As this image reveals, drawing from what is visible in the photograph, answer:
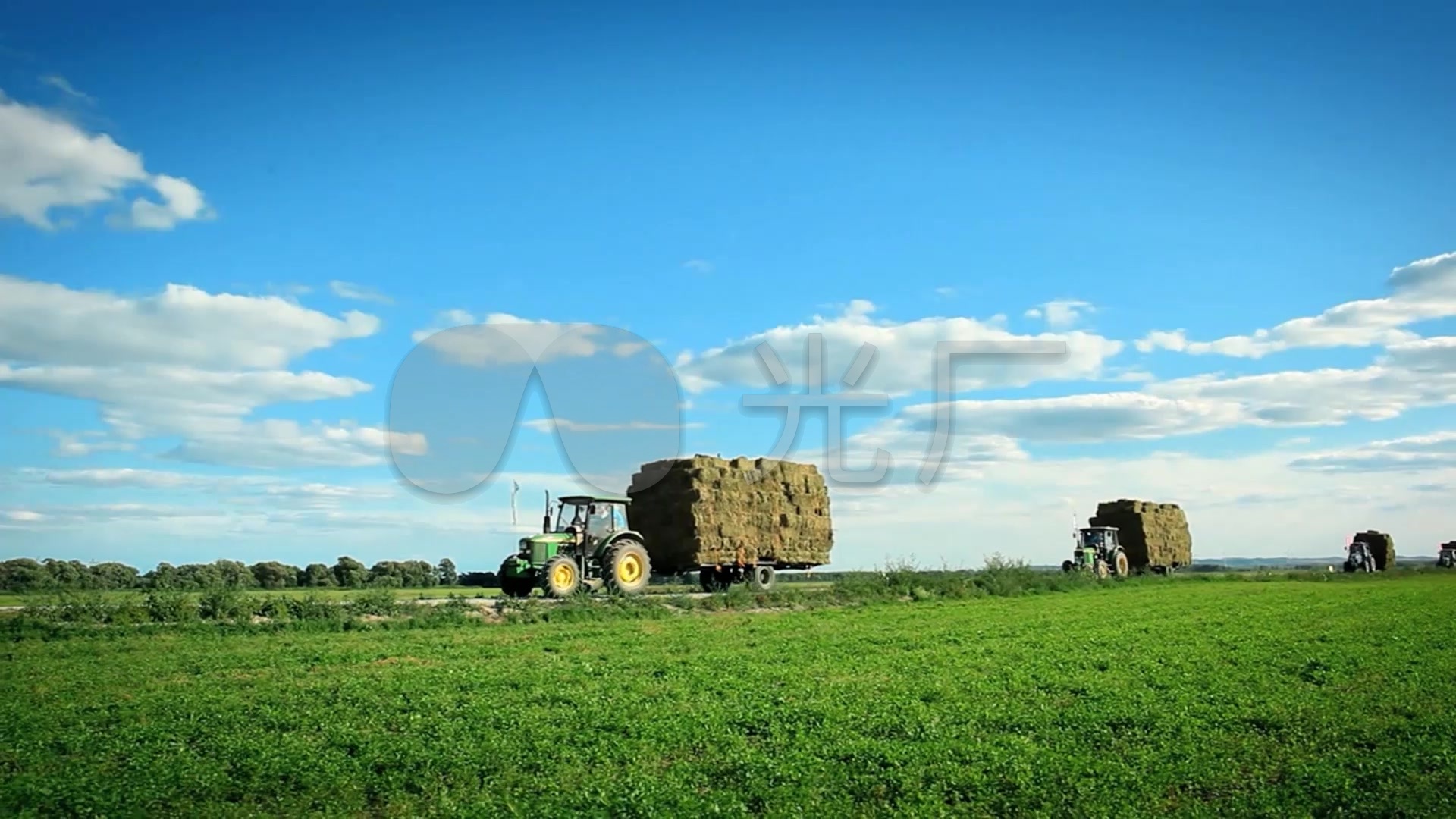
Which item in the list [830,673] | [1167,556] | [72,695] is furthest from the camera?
[1167,556]

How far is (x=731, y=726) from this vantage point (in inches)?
399

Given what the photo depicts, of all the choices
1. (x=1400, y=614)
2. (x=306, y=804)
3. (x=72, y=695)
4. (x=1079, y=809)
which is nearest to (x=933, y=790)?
(x=1079, y=809)

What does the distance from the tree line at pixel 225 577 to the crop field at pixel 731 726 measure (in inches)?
321

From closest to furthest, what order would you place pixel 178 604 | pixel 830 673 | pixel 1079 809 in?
pixel 1079 809 < pixel 830 673 < pixel 178 604

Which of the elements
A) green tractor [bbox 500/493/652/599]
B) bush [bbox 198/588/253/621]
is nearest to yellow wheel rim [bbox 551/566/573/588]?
green tractor [bbox 500/493/652/599]

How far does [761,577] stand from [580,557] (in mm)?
9936

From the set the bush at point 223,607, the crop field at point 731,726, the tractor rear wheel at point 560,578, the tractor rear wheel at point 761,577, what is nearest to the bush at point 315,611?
the bush at point 223,607

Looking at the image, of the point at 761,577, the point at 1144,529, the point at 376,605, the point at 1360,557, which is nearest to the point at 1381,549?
the point at 1360,557

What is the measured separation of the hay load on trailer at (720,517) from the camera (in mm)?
34469

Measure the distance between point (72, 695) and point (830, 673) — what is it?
32.1ft

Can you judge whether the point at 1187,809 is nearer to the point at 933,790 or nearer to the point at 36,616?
the point at 933,790

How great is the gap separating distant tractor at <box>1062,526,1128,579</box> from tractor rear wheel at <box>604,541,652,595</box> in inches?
1149

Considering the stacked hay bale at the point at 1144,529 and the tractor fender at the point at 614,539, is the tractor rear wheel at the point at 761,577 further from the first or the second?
the stacked hay bale at the point at 1144,529

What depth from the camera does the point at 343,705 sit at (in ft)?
36.7
